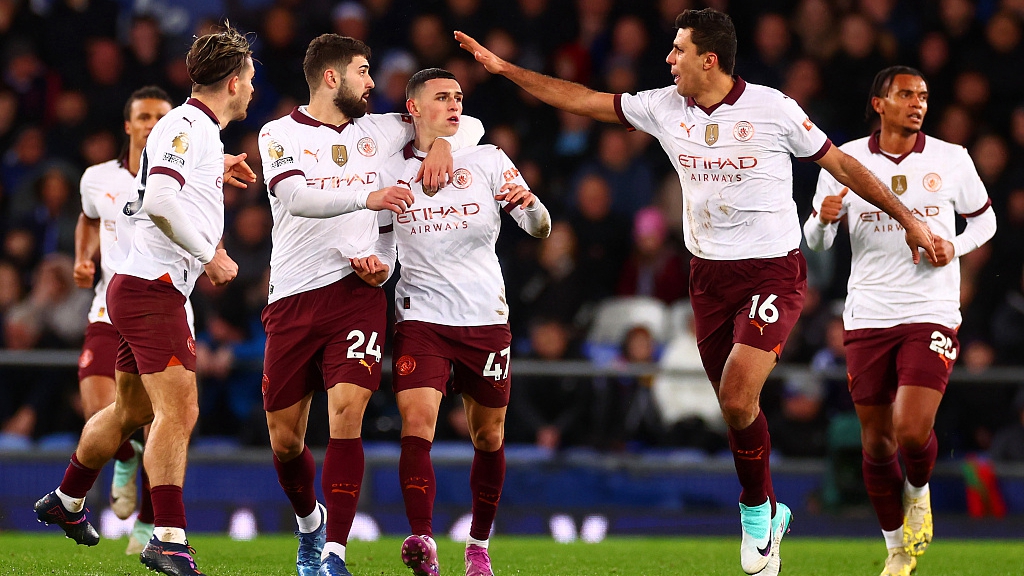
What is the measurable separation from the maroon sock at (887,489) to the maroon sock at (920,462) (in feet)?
0.22

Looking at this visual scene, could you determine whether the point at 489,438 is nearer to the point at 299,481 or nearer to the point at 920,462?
A: the point at 299,481

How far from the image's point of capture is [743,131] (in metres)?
6.73

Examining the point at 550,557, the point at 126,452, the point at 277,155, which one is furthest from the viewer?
the point at 550,557

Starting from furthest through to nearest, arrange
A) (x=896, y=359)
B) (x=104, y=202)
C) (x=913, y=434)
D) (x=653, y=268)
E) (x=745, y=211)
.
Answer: (x=653, y=268), (x=104, y=202), (x=896, y=359), (x=913, y=434), (x=745, y=211)

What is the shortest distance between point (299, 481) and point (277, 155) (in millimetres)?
1654

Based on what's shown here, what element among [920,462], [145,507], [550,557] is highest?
[920,462]

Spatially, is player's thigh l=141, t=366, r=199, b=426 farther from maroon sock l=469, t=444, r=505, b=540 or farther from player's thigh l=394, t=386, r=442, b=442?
maroon sock l=469, t=444, r=505, b=540

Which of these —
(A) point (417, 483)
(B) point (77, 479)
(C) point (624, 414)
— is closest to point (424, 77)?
(A) point (417, 483)

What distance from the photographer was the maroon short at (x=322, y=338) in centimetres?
637

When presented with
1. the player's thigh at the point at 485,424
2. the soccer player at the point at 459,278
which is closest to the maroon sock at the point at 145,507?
the soccer player at the point at 459,278

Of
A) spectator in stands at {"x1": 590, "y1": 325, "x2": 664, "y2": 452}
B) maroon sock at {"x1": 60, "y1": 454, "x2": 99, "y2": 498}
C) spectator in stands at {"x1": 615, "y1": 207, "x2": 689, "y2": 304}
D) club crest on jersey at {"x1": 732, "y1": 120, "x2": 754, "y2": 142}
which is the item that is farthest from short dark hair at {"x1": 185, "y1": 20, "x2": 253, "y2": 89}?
spectator in stands at {"x1": 615, "y1": 207, "x2": 689, "y2": 304}

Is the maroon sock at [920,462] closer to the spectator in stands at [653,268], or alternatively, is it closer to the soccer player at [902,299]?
the soccer player at [902,299]

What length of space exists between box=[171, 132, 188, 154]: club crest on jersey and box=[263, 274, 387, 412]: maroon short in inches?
36.7

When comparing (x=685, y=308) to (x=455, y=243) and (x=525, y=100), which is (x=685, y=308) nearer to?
(x=525, y=100)
